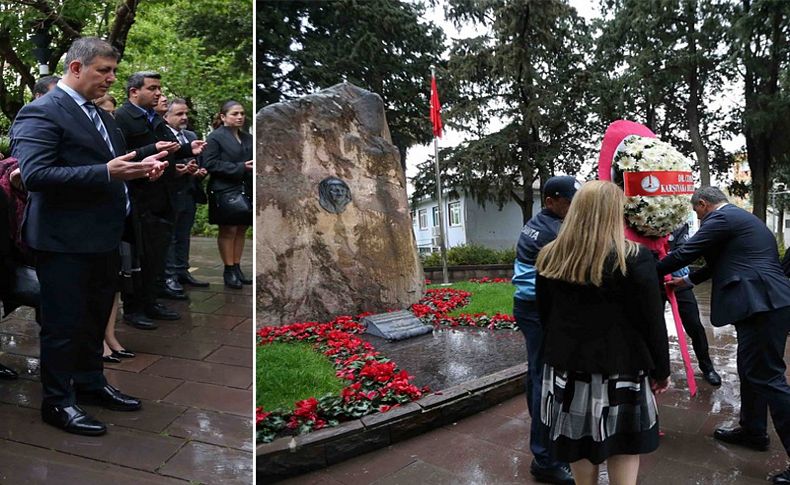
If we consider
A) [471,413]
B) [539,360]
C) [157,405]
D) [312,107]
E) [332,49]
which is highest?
[332,49]

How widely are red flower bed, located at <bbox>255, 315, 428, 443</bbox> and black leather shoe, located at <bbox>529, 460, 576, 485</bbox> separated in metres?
0.87

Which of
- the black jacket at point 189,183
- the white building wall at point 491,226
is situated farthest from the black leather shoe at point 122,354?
the white building wall at point 491,226

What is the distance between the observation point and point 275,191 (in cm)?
529

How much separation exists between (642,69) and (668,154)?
→ 17.0 ft

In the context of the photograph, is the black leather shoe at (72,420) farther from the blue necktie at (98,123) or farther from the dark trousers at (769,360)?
the dark trousers at (769,360)

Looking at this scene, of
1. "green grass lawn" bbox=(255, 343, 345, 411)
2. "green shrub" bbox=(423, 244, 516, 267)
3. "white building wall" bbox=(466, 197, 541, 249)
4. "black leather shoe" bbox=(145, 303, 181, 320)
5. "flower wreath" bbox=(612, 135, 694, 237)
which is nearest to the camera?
"flower wreath" bbox=(612, 135, 694, 237)

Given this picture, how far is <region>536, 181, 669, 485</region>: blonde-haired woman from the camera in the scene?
1.96m

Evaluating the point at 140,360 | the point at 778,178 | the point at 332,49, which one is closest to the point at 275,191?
the point at 332,49

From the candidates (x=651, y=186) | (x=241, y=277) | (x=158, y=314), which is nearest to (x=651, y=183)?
(x=651, y=186)

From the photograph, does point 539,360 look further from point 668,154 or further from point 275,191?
point 275,191

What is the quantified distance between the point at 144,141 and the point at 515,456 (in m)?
3.09

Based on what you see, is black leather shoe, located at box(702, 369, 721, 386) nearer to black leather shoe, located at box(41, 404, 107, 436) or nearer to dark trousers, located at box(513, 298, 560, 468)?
dark trousers, located at box(513, 298, 560, 468)

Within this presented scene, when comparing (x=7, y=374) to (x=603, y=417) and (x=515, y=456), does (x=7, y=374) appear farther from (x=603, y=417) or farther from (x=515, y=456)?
(x=603, y=417)

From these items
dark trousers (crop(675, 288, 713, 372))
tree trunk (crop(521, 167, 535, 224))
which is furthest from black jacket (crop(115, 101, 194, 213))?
dark trousers (crop(675, 288, 713, 372))
